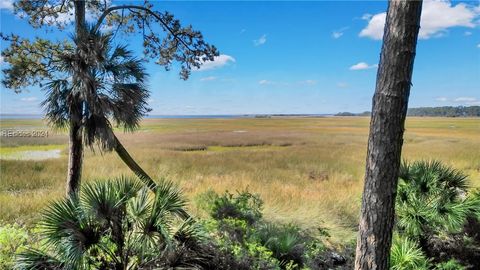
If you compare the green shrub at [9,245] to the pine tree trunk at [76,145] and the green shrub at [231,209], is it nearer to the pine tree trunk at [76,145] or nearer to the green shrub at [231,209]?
the pine tree trunk at [76,145]

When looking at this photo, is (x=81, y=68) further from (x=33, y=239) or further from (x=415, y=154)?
(x=415, y=154)

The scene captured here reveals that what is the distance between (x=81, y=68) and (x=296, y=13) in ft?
19.6

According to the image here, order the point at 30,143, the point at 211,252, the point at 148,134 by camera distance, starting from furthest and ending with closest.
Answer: the point at 148,134, the point at 30,143, the point at 211,252

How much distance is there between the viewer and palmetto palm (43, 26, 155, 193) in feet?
15.7

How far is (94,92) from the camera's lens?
4.84 m

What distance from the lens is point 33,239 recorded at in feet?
15.3

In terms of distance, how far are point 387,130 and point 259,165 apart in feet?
30.0

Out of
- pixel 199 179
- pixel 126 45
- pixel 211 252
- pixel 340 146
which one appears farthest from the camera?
pixel 340 146

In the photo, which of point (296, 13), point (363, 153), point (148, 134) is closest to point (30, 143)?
point (148, 134)

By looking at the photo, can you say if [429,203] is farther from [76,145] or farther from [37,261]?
[76,145]

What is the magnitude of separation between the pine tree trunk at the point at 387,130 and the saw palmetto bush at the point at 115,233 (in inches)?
65.9

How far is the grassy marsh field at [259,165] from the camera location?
732cm

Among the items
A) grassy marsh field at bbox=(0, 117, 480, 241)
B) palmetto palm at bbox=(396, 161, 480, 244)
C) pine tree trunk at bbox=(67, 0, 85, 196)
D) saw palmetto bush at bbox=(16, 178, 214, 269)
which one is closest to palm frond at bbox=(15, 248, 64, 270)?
saw palmetto bush at bbox=(16, 178, 214, 269)

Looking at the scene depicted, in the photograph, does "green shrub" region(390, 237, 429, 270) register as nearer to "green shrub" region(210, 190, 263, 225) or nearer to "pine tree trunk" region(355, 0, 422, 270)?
"pine tree trunk" region(355, 0, 422, 270)
